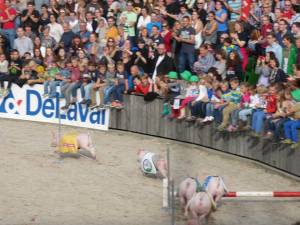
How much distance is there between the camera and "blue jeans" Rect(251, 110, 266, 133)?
20.4m

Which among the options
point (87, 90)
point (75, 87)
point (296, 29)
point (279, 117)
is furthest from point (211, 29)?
point (279, 117)

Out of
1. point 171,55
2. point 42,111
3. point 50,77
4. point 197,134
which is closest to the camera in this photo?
point 197,134

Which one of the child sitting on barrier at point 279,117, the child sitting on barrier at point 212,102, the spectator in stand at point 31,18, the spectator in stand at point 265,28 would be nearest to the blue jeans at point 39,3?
the spectator in stand at point 31,18

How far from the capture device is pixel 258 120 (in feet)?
67.0

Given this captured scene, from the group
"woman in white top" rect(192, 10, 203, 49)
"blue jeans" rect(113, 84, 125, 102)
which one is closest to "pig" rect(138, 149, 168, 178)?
"blue jeans" rect(113, 84, 125, 102)

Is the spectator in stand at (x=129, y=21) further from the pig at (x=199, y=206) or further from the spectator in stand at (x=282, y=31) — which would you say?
the pig at (x=199, y=206)

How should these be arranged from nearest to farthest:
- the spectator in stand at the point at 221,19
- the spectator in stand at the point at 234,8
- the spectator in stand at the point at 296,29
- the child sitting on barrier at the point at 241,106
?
the child sitting on barrier at the point at 241,106 < the spectator in stand at the point at 296,29 < the spectator in stand at the point at 221,19 < the spectator in stand at the point at 234,8

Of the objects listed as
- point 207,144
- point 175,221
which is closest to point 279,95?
point 207,144

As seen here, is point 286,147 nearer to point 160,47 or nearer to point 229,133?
point 229,133

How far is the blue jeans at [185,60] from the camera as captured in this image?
24.3m

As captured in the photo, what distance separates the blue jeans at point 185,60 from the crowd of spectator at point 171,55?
0.02 metres

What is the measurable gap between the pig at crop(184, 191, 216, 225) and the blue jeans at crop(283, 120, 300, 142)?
11.7ft

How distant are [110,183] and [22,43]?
7980 mm

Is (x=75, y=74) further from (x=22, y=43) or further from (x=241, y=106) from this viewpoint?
(x=241, y=106)
